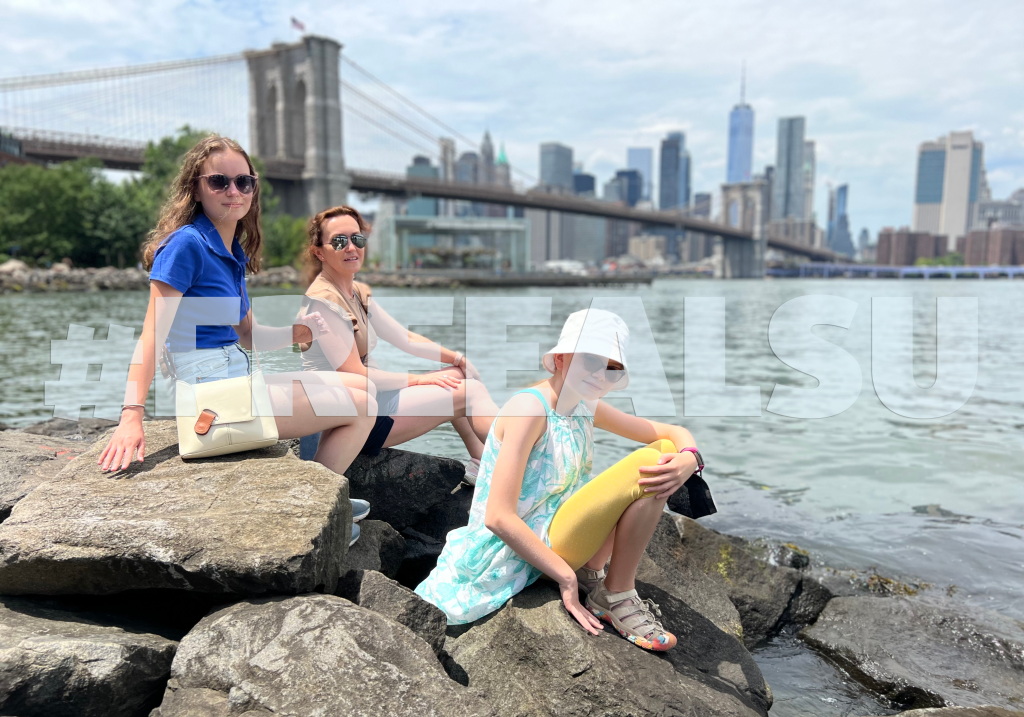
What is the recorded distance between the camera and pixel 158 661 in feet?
6.25

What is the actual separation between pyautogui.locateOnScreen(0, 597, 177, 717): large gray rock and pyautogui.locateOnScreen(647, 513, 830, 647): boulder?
197cm

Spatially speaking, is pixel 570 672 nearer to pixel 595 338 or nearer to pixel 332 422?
pixel 595 338

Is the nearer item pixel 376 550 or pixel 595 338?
pixel 595 338

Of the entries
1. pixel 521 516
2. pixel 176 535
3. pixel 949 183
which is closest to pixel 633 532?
pixel 521 516

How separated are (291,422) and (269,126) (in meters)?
51.4

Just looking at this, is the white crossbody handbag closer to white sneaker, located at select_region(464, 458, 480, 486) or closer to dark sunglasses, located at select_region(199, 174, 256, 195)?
dark sunglasses, located at select_region(199, 174, 256, 195)

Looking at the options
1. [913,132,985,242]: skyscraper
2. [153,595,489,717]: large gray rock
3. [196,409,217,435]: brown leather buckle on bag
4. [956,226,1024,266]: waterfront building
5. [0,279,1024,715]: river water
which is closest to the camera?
[153,595,489,717]: large gray rock

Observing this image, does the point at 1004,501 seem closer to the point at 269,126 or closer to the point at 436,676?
the point at 436,676

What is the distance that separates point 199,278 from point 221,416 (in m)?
0.51

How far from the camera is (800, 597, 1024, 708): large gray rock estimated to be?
281cm

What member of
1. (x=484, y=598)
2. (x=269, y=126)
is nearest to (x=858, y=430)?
(x=484, y=598)

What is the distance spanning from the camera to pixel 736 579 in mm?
3389

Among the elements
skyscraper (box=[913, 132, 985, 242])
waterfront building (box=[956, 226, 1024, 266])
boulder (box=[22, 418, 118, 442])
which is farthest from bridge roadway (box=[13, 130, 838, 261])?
skyscraper (box=[913, 132, 985, 242])

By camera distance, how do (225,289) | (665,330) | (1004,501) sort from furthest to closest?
(665,330) < (1004,501) < (225,289)
